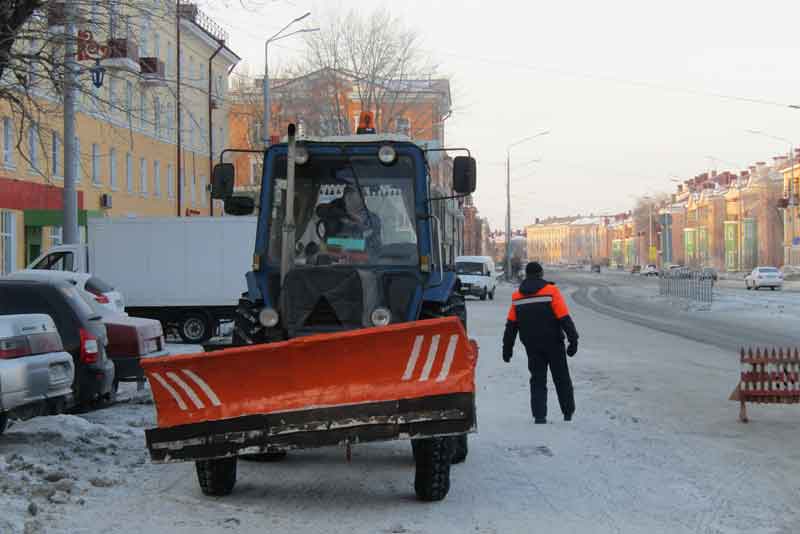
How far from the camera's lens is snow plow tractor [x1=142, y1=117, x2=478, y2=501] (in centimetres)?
765

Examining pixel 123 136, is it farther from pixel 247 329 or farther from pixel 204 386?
pixel 204 386

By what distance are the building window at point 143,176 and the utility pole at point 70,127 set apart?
26.3 metres

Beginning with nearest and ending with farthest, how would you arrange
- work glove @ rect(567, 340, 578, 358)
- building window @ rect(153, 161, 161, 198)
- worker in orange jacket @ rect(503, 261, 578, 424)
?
1. work glove @ rect(567, 340, 578, 358)
2. worker in orange jacket @ rect(503, 261, 578, 424)
3. building window @ rect(153, 161, 161, 198)

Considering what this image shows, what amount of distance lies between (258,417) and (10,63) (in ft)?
20.2

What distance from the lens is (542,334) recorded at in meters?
11.8

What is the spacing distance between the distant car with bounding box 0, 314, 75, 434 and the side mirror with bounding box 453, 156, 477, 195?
12.9 feet

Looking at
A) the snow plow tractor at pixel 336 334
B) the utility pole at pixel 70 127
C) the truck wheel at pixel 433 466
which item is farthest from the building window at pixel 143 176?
the truck wheel at pixel 433 466

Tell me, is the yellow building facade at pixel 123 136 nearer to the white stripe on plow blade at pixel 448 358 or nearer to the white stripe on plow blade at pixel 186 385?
the white stripe on plow blade at pixel 186 385

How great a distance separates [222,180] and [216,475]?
7.70 feet

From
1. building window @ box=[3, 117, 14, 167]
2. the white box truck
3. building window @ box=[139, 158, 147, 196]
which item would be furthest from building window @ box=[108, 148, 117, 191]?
the white box truck

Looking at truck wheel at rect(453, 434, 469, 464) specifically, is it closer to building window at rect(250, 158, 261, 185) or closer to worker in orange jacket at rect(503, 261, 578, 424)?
worker in orange jacket at rect(503, 261, 578, 424)

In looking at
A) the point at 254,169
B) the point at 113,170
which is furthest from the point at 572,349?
the point at 254,169

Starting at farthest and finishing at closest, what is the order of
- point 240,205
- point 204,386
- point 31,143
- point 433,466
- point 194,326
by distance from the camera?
point 194,326
point 31,143
point 240,205
point 433,466
point 204,386

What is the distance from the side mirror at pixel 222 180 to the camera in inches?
354
